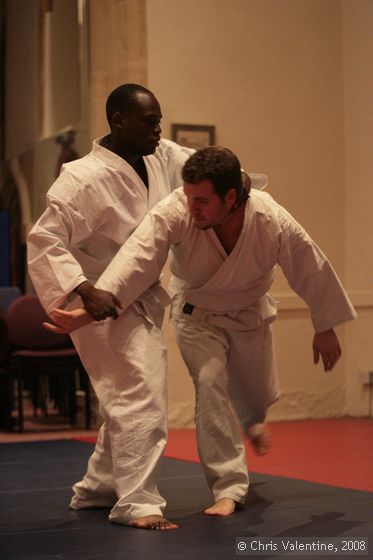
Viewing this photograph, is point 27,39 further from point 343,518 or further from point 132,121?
point 343,518

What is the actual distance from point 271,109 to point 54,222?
389cm

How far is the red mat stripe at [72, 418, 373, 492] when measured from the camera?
4.61 m

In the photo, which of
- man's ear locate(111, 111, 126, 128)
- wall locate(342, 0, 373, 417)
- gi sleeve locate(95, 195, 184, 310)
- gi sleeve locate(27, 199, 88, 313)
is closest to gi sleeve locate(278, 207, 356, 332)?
gi sleeve locate(95, 195, 184, 310)

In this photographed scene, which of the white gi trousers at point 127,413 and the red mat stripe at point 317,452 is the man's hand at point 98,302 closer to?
the white gi trousers at point 127,413

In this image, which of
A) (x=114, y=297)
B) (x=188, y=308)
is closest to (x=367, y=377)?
(x=188, y=308)

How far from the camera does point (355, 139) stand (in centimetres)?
745

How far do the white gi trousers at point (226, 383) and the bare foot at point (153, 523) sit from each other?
1.19 feet

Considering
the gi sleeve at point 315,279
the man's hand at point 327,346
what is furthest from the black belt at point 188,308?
the man's hand at point 327,346

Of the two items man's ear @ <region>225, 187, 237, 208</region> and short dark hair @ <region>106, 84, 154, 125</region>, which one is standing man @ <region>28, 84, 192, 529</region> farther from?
man's ear @ <region>225, 187, 237, 208</region>

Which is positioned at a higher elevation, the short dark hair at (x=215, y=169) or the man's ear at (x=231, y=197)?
the short dark hair at (x=215, y=169)

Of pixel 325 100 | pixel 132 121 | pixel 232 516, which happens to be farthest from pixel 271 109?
pixel 232 516

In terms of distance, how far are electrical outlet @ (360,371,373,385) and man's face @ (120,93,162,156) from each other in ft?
12.7

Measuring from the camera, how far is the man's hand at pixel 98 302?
11.5 ft

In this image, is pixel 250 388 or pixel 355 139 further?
pixel 355 139
